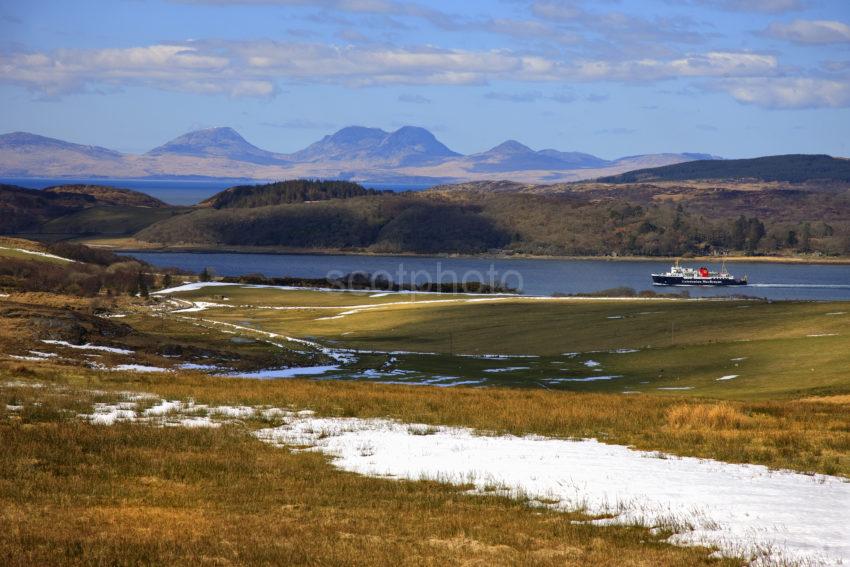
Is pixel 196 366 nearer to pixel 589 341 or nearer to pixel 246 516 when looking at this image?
pixel 589 341

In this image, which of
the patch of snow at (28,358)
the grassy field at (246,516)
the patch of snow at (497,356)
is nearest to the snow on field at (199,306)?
the patch of snow at (497,356)

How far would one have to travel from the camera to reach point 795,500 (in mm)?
16188

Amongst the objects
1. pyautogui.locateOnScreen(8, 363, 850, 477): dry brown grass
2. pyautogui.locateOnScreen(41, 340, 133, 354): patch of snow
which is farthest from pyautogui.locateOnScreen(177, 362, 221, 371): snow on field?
pyautogui.locateOnScreen(8, 363, 850, 477): dry brown grass

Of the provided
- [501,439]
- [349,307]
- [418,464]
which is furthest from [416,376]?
[349,307]

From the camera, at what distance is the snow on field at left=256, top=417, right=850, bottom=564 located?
45.8ft

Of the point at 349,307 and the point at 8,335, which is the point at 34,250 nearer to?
the point at 349,307

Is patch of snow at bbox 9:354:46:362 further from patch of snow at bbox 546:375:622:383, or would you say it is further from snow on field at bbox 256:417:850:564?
patch of snow at bbox 546:375:622:383

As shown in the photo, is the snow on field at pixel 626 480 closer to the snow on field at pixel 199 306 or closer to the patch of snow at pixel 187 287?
the snow on field at pixel 199 306

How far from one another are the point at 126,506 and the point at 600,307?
75.6 m

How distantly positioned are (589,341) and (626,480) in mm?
49008

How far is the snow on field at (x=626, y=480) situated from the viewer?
45.8ft

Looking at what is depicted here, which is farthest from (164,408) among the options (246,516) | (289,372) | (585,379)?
(585,379)

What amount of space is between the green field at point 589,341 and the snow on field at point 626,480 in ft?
64.6

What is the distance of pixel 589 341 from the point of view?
217 ft
